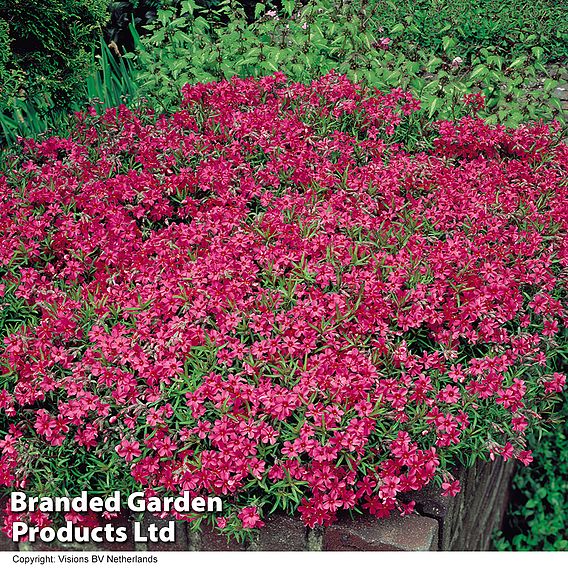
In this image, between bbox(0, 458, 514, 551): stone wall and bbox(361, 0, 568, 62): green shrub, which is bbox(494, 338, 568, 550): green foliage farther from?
bbox(361, 0, 568, 62): green shrub

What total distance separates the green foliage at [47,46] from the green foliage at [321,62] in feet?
1.65

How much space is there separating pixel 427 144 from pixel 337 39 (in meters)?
1.20

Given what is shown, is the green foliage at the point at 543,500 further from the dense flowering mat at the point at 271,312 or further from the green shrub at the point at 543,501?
the dense flowering mat at the point at 271,312

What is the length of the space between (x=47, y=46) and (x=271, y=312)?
2.32 metres

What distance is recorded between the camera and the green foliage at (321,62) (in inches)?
184

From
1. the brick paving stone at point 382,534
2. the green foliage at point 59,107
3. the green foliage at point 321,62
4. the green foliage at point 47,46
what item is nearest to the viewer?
the brick paving stone at point 382,534

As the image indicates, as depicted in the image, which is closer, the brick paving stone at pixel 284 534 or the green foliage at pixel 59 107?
the brick paving stone at pixel 284 534

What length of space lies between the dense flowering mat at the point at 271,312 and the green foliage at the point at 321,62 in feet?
2.08

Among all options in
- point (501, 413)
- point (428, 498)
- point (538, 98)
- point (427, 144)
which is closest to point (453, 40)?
point (538, 98)

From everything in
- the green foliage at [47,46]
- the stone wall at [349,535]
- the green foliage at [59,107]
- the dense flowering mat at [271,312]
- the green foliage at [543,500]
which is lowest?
the green foliage at [543,500]

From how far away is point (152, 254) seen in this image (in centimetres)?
338

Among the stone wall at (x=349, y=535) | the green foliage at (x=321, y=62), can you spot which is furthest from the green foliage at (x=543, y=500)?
the stone wall at (x=349, y=535)

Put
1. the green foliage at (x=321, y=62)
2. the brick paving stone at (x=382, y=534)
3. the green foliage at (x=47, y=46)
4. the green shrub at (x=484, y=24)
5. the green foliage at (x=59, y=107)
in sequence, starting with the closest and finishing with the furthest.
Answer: the brick paving stone at (x=382, y=534), the green foliage at (x=47, y=46), the green foliage at (x=59, y=107), the green foliage at (x=321, y=62), the green shrub at (x=484, y=24)

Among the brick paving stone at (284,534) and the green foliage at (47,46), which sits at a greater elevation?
the green foliage at (47,46)
